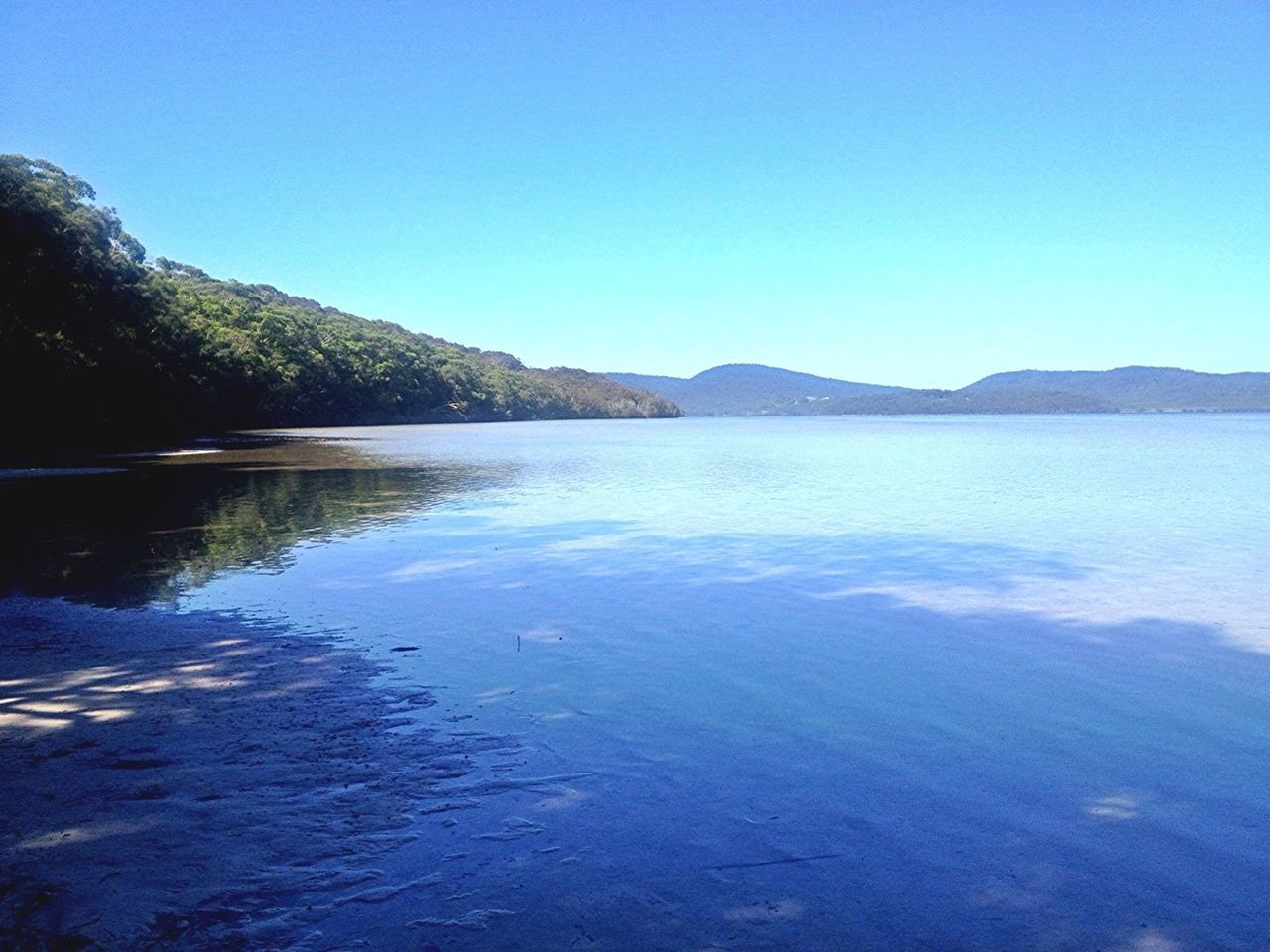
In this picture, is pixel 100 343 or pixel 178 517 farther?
pixel 100 343

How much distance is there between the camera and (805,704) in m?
8.03

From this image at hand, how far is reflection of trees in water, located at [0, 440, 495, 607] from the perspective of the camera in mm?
14008

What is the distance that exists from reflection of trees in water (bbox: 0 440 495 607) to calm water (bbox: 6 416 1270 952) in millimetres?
165

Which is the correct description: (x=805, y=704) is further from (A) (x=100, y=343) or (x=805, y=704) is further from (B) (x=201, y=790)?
(A) (x=100, y=343)

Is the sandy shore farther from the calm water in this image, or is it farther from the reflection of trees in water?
the reflection of trees in water

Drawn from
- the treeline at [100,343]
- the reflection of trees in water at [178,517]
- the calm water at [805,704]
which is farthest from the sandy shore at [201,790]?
the treeline at [100,343]

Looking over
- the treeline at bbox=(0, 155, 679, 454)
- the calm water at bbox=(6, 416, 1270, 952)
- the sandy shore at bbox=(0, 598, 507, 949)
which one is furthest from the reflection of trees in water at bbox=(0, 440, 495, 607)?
the treeline at bbox=(0, 155, 679, 454)

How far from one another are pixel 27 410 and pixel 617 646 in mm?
45741

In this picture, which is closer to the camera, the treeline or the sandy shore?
the sandy shore

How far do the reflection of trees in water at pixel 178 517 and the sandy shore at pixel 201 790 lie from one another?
4.42 meters

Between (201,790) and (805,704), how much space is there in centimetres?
499

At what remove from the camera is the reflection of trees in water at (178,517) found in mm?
14008

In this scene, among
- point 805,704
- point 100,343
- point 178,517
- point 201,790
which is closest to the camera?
point 201,790

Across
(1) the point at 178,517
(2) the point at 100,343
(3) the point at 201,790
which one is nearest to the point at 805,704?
(3) the point at 201,790
